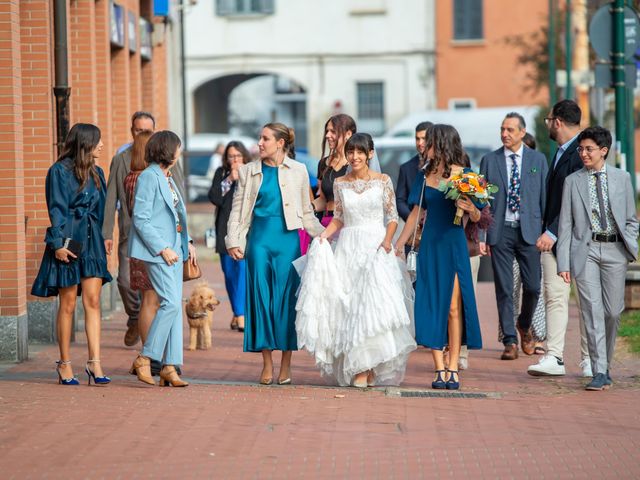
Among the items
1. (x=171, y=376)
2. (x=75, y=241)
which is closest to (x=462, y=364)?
(x=171, y=376)

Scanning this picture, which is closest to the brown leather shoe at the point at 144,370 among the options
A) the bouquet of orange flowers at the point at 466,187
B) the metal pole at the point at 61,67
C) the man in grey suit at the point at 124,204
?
A: the man in grey suit at the point at 124,204

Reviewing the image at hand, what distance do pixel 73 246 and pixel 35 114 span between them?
3344 mm

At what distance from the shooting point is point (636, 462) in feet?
25.6

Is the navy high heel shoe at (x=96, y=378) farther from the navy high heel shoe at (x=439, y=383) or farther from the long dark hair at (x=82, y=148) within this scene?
the navy high heel shoe at (x=439, y=383)

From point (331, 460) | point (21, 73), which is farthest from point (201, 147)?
point (331, 460)

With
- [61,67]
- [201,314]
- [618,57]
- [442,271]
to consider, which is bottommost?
[201,314]

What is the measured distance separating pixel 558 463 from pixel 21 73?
7.27 metres

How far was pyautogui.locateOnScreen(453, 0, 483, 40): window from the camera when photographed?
49125 mm

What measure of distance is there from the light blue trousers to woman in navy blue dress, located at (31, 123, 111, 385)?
1.38 ft

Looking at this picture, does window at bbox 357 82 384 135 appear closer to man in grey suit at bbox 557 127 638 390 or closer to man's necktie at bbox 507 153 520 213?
man's necktie at bbox 507 153 520 213

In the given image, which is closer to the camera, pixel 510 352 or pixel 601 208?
pixel 601 208

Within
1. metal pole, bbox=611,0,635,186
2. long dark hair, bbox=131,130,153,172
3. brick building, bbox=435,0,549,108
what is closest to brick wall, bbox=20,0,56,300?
long dark hair, bbox=131,130,153,172

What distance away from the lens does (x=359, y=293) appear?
34.2ft

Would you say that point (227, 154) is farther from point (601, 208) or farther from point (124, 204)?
point (601, 208)
